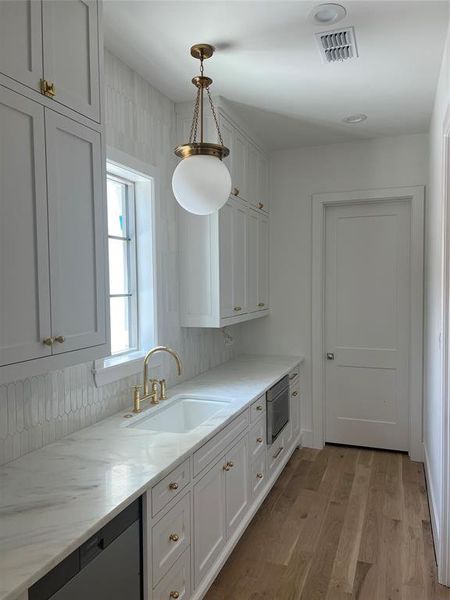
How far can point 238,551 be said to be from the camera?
257 cm

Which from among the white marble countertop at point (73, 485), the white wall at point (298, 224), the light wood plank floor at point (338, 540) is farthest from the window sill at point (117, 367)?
the white wall at point (298, 224)

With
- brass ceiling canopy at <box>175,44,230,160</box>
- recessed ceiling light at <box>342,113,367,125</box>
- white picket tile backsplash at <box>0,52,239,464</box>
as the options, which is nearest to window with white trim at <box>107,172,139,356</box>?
white picket tile backsplash at <box>0,52,239,464</box>

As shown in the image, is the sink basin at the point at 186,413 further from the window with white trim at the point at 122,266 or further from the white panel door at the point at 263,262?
the white panel door at the point at 263,262

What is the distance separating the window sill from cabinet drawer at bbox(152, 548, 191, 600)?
896mm

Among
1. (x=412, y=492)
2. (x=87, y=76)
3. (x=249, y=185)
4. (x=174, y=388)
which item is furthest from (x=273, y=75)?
(x=412, y=492)

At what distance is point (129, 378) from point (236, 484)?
84 cm

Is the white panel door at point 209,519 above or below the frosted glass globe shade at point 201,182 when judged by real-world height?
below

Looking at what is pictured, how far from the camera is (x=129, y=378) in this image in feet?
8.42

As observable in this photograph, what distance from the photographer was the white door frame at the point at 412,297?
12.4 ft

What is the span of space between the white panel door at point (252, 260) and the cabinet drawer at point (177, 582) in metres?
2.08

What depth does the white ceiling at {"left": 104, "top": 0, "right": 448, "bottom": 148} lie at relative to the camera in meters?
2.02

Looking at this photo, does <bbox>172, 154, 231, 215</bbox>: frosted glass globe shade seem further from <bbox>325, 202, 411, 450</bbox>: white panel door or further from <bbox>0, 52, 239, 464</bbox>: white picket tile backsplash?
<bbox>325, 202, 411, 450</bbox>: white panel door

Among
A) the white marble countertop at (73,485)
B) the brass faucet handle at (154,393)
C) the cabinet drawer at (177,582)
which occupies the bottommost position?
the cabinet drawer at (177,582)

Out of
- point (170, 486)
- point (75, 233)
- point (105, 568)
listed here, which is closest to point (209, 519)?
point (170, 486)
